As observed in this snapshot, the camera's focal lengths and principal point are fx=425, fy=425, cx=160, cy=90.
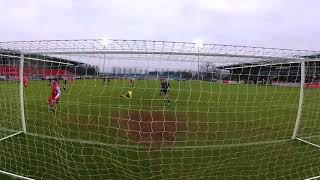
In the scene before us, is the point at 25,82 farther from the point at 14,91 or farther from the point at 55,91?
the point at 55,91

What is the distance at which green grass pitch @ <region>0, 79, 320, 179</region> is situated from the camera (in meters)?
7.38

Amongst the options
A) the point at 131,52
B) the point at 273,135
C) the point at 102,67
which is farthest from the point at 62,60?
the point at 273,135

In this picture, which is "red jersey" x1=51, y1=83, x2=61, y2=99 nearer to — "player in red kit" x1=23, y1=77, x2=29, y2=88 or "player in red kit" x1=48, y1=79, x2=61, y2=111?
"player in red kit" x1=48, y1=79, x2=61, y2=111

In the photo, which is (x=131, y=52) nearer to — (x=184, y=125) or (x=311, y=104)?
(x=184, y=125)

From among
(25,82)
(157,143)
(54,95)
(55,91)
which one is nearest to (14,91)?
(25,82)

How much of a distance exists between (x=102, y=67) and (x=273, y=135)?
5.78m

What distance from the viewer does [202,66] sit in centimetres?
770

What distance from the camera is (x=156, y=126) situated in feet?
37.1

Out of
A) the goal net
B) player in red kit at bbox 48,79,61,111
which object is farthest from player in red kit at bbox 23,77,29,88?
player in red kit at bbox 48,79,61,111

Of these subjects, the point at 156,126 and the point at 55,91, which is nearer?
the point at 156,126

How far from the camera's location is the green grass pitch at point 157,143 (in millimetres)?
7383

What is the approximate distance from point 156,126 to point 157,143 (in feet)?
5.25

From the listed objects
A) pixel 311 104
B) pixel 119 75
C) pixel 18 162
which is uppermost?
pixel 119 75

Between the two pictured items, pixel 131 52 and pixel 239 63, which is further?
pixel 239 63
